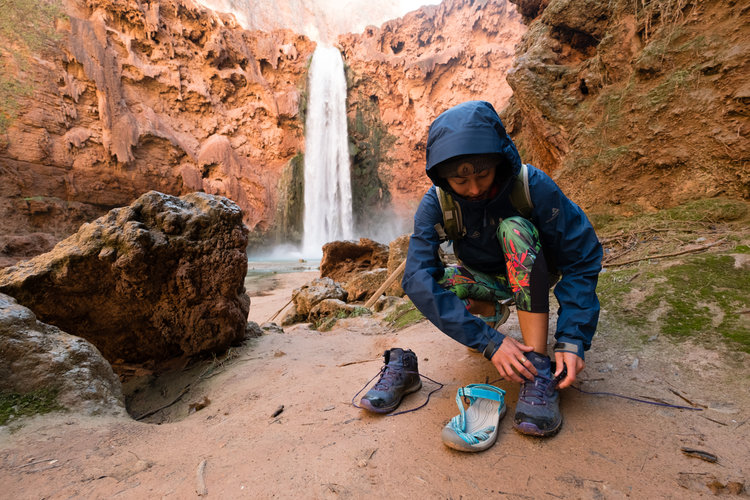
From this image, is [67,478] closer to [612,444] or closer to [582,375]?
[612,444]

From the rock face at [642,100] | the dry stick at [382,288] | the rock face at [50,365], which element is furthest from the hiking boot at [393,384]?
the rock face at [642,100]

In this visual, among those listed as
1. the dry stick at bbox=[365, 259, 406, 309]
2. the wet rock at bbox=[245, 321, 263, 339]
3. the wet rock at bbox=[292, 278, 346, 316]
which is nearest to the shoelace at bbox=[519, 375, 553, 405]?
the wet rock at bbox=[245, 321, 263, 339]

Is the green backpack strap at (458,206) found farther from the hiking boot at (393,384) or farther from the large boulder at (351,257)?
the large boulder at (351,257)

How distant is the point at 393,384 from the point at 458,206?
878mm

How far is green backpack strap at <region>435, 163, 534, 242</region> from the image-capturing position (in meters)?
1.37

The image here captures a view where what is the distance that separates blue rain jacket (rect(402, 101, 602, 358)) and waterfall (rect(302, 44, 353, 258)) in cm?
2008

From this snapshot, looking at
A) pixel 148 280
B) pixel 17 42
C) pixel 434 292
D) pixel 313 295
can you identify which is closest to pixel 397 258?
pixel 313 295

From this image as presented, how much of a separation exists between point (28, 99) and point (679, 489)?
21.6 metres

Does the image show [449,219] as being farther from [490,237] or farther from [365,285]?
[365,285]

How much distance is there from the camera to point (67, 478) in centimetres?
104

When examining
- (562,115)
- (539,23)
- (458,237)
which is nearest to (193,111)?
(539,23)

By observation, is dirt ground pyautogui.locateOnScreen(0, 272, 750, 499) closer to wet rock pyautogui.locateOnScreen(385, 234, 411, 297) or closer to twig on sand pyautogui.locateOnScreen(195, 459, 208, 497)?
twig on sand pyautogui.locateOnScreen(195, 459, 208, 497)

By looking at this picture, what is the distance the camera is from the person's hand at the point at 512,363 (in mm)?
1136

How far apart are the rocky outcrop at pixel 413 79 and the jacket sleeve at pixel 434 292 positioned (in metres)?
22.8
